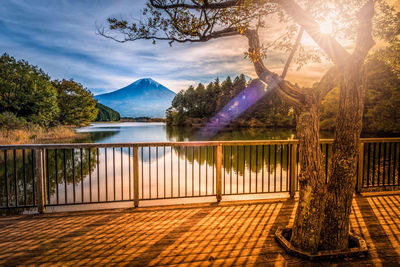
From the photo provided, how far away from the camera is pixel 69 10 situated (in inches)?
284

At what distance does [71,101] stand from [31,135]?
13379mm

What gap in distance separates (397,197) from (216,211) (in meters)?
3.31

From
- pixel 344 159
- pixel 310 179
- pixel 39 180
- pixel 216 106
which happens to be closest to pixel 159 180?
pixel 39 180

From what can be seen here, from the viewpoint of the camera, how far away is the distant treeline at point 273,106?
20703 millimetres

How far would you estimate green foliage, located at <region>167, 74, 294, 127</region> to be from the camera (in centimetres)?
4019

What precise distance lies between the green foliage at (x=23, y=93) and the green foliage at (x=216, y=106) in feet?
104

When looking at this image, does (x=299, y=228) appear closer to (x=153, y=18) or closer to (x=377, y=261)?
(x=377, y=261)

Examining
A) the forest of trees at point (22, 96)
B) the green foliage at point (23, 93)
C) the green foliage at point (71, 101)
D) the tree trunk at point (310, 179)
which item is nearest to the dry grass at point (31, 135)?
the forest of trees at point (22, 96)

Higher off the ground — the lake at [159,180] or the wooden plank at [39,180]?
the wooden plank at [39,180]

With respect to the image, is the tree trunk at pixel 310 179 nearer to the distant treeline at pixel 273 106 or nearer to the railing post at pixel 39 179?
the distant treeline at pixel 273 106

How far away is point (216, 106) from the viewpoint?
154 ft

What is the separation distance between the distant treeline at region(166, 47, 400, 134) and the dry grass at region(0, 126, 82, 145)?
15641mm

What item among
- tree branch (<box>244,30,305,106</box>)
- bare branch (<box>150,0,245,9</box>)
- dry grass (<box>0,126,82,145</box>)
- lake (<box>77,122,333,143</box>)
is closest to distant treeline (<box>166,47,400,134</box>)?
tree branch (<box>244,30,305,106</box>)

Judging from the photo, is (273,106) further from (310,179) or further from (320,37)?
(310,179)
